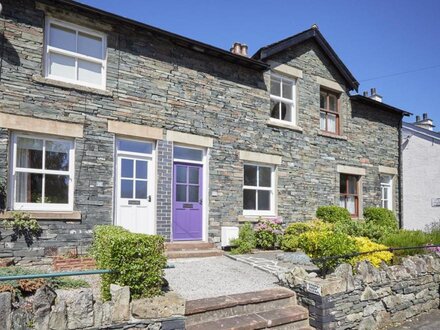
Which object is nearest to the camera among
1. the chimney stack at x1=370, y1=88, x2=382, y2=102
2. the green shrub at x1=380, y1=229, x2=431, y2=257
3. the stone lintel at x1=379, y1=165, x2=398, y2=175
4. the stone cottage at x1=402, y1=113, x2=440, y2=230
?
the green shrub at x1=380, y1=229, x2=431, y2=257

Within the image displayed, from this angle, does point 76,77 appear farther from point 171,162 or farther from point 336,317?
point 336,317

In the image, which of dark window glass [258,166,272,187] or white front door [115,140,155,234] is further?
dark window glass [258,166,272,187]

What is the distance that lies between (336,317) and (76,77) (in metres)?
7.28

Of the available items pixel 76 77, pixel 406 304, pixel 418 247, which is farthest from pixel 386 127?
pixel 76 77

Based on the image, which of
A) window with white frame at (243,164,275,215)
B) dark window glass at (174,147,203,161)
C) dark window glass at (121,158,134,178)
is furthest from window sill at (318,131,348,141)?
dark window glass at (121,158,134,178)

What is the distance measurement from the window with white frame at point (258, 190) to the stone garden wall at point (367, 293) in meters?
4.55

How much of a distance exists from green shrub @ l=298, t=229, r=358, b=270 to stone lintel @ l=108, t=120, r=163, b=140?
4450 millimetres

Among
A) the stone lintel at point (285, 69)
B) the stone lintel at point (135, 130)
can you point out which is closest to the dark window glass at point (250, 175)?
the stone lintel at point (135, 130)

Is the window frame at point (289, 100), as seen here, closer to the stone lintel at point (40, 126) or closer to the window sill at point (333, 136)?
the window sill at point (333, 136)

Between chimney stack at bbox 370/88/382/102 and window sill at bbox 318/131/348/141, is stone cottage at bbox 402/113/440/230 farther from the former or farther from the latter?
window sill at bbox 318/131/348/141

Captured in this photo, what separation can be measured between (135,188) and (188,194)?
1.47 metres

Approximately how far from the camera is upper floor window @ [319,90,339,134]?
1349cm

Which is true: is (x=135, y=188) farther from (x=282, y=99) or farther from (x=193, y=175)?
(x=282, y=99)

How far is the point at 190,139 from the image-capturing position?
9.80 meters
